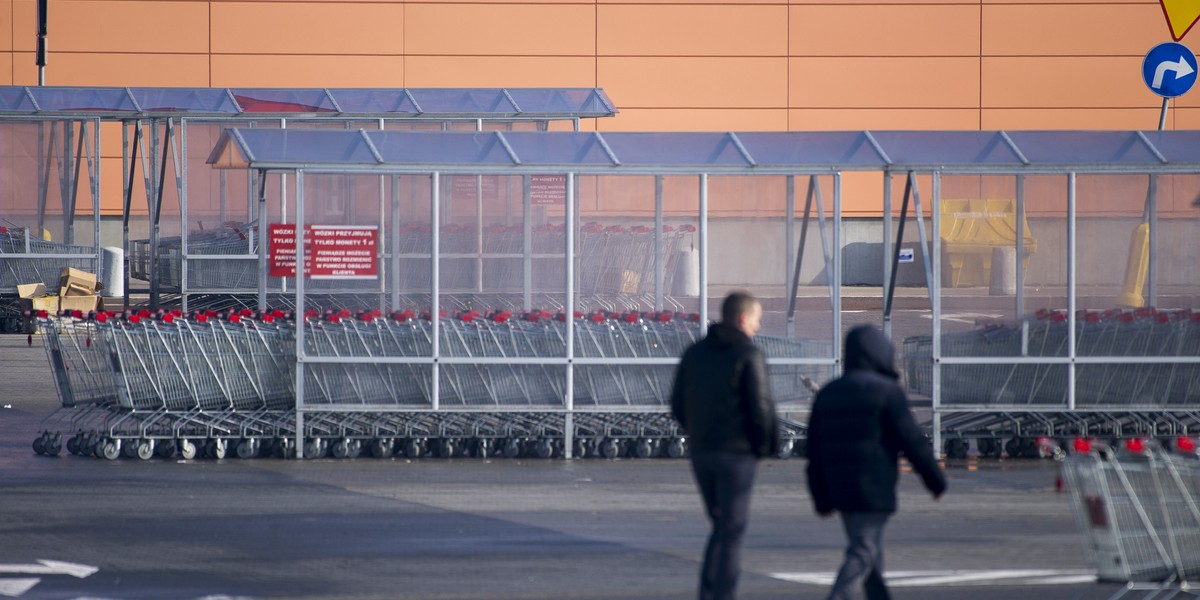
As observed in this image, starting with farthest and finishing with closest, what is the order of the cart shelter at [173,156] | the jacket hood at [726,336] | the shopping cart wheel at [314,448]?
1. the cart shelter at [173,156]
2. the shopping cart wheel at [314,448]
3. the jacket hood at [726,336]

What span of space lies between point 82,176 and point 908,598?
18.1 m

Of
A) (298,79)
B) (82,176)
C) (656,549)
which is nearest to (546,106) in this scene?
(82,176)

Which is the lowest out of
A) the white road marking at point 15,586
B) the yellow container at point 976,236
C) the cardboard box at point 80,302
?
the white road marking at point 15,586

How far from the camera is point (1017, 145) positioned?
11391 millimetres

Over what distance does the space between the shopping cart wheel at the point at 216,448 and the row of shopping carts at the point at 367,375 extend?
0.16 feet

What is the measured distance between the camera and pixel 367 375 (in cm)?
1117

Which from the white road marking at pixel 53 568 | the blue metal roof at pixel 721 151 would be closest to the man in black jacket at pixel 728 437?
the white road marking at pixel 53 568

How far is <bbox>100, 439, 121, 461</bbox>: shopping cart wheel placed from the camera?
1117cm

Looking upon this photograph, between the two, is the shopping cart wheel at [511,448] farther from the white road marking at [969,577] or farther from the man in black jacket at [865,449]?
the man in black jacket at [865,449]

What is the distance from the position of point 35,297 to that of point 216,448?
9948 millimetres

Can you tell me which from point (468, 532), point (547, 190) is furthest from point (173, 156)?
point (468, 532)

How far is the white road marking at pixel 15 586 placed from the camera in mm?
7191

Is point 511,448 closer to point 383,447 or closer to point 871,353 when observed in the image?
point 383,447

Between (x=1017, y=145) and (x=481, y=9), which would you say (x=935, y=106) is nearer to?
(x=481, y=9)
